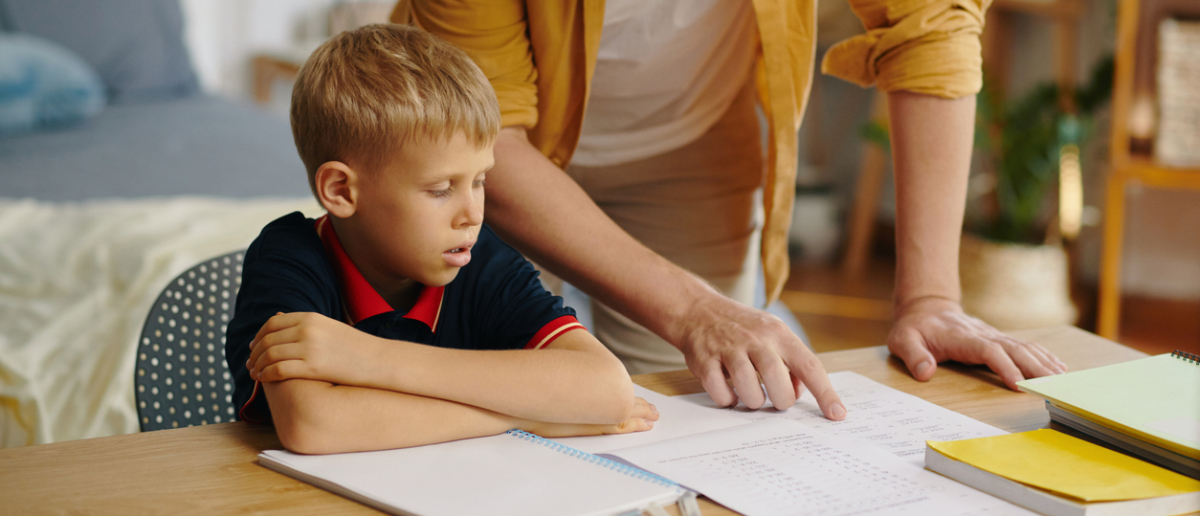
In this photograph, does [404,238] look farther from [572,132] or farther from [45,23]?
[45,23]

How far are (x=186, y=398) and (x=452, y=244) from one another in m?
0.43

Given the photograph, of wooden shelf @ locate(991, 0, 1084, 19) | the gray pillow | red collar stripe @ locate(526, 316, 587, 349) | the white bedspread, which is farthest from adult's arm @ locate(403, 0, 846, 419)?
wooden shelf @ locate(991, 0, 1084, 19)

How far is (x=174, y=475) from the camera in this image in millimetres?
575

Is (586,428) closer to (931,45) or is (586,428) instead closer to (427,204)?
(427,204)

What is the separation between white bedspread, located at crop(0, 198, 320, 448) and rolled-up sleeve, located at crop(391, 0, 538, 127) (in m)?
0.80

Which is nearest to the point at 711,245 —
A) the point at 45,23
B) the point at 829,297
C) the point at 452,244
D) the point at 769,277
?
the point at 769,277

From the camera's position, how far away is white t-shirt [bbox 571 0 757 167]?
1.08m

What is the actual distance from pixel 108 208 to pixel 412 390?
4.56ft

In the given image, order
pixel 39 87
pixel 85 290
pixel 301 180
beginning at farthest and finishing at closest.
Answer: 1. pixel 39 87
2. pixel 301 180
3. pixel 85 290

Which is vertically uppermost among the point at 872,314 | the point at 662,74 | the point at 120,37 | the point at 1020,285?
the point at 120,37

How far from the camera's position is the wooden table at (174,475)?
0.53 meters

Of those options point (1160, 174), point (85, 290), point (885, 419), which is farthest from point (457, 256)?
point (1160, 174)

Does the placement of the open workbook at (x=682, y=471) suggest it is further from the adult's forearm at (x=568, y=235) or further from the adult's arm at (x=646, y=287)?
the adult's forearm at (x=568, y=235)

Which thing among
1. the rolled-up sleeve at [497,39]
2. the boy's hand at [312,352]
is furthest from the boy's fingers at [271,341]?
the rolled-up sleeve at [497,39]
